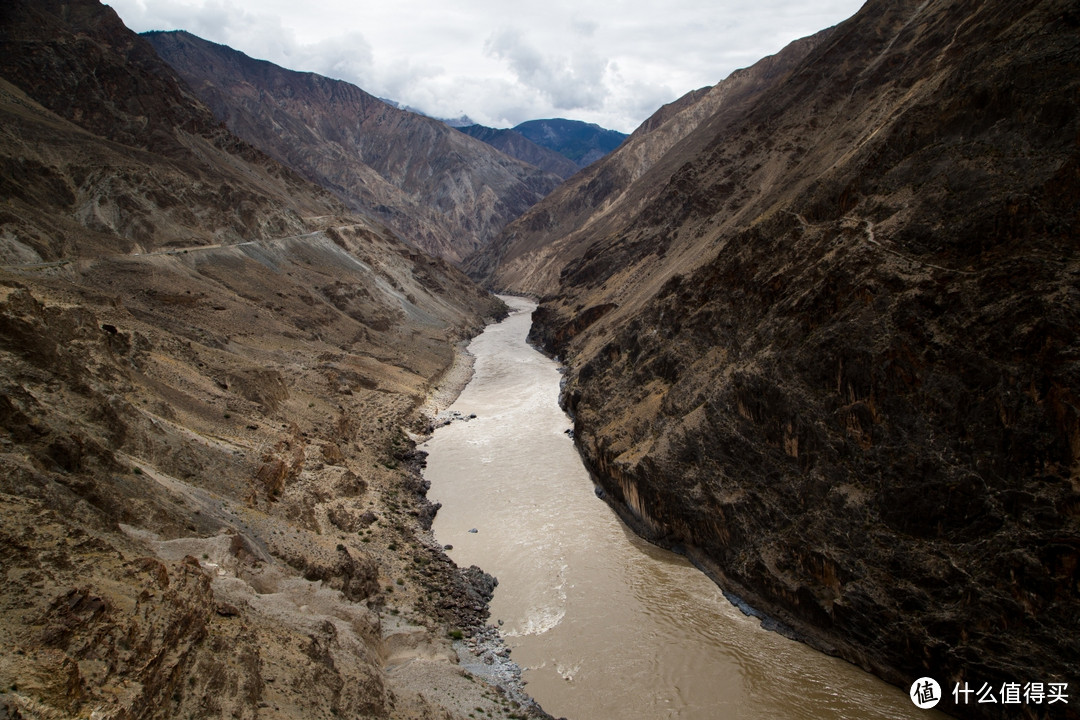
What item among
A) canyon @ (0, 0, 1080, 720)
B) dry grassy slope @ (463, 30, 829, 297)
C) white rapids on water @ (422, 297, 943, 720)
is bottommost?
white rapids on water @ (422, 297, 943, 720)

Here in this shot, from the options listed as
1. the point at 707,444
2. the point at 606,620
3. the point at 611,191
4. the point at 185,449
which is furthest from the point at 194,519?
the point at 611,191

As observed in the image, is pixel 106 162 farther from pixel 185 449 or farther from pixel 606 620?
pixel 606 620

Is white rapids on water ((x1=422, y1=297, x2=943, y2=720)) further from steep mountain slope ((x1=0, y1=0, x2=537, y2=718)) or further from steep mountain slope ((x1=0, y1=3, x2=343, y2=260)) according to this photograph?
steep mountain slope ((x1=0, y1=3, x2=343, y2=260))

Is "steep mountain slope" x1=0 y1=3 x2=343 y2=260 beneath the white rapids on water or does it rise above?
above

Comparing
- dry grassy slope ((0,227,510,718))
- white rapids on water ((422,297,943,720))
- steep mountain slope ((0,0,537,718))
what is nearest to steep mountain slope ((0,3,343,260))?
steep mountain slope ((0,0,537,718))

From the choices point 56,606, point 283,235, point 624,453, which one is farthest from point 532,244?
point 56,606
